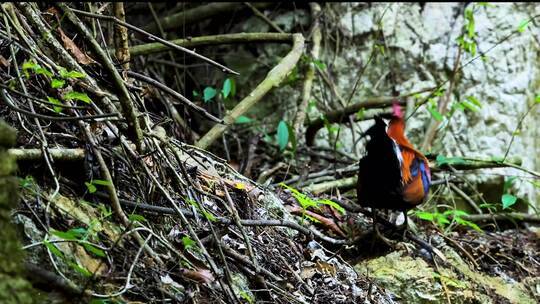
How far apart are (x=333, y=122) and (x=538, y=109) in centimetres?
209

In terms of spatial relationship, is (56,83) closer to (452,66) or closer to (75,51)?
(75,51)

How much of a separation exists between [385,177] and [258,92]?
1063 millimetres

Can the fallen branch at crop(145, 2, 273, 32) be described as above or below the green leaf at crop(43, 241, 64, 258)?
above

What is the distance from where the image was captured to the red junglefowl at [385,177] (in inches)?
158

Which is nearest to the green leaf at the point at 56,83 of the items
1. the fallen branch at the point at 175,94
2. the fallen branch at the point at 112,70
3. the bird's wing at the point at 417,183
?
the fallen branch at the point at 112,70

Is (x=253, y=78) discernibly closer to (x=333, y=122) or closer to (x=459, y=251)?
(x=333, y=122)

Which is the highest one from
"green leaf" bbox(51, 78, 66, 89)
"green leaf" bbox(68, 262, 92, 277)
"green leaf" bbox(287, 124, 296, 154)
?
"green leaf" bbox(51, 78, 66, 89)

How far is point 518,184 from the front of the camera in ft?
19.3

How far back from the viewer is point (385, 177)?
13.4 ft

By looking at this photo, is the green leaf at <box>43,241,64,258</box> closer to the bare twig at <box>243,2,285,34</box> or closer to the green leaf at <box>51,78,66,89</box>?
the green leaf at <box>51,78,66,89</box>

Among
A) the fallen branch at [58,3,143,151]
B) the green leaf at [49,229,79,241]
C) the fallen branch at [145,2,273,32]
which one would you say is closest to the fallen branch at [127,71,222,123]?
the fallen branch at [58,3,143,151]

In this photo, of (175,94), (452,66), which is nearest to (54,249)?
(175,94)

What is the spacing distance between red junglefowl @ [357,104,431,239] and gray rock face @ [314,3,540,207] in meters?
1.89

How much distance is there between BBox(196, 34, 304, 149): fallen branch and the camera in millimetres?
4309
